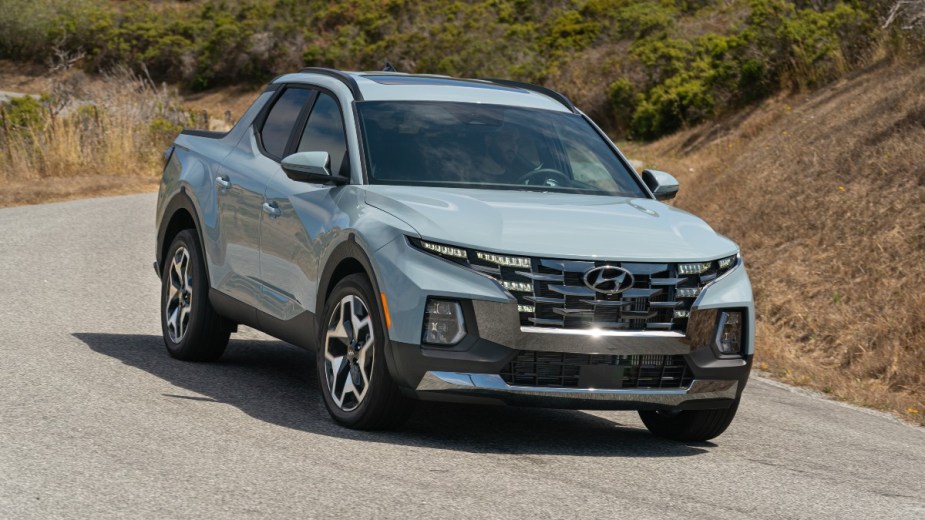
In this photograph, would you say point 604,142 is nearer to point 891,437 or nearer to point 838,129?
point 891,437

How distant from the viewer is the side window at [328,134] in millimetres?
7816

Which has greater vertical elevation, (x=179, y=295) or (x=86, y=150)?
(x=179, y=295)

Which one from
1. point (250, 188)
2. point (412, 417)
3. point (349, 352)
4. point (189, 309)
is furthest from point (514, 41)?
point (349, 352)

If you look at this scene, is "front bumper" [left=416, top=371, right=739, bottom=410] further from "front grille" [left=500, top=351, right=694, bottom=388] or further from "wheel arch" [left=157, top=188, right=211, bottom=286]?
"wheel arch" [left=157, top=188, right=211, bottom=286]

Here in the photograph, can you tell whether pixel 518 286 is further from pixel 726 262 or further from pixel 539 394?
pixel 726 262

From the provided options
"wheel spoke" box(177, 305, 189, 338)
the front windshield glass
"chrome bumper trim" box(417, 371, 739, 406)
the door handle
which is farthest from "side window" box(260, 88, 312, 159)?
"chrome bumper trim" box(417, 371, 739, 406)

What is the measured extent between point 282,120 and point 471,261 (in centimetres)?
264

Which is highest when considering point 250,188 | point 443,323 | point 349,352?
point 250,188

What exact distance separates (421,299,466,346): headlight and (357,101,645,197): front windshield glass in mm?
1125

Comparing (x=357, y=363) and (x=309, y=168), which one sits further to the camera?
(x=309, y=168)

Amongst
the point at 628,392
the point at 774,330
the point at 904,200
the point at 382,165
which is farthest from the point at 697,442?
the point at 904,200

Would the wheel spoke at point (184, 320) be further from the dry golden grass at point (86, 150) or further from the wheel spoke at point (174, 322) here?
the dry golden grass at point (86, 150)

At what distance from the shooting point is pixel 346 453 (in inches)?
253

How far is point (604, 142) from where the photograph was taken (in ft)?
27.7
